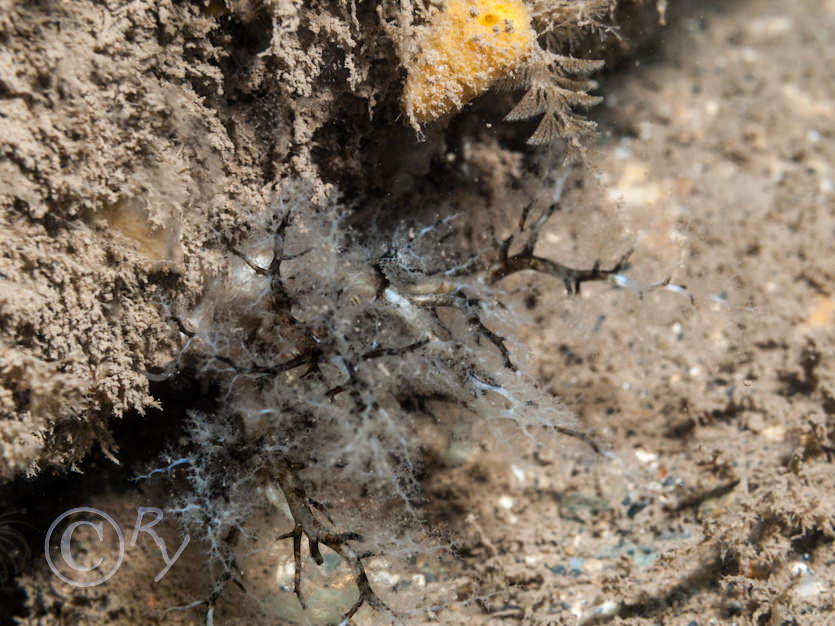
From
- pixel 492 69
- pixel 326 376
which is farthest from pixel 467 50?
pixel 326 376

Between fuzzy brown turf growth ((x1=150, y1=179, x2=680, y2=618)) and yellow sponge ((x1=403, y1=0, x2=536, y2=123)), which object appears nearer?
yellow sponge ((x1=403, y1=0, x2=536, y2=123))

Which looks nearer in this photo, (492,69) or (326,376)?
(492,69)

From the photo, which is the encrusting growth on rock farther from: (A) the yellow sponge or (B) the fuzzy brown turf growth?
(B) the fuzzy brown turf growth

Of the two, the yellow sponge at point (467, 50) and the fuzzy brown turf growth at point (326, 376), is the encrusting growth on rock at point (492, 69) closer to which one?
the yellow sponge at point (467, 50)

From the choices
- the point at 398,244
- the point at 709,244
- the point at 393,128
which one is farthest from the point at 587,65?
the point at 709,244

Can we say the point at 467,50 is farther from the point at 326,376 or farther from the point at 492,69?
the point at 326,376

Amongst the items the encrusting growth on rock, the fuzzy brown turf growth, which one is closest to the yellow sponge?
the encrusting growth on rock

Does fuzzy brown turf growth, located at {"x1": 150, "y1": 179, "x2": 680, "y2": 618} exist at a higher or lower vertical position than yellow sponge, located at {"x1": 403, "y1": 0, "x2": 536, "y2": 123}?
lower

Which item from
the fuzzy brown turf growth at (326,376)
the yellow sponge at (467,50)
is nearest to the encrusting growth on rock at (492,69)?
the yellow sponge at (467,50)
